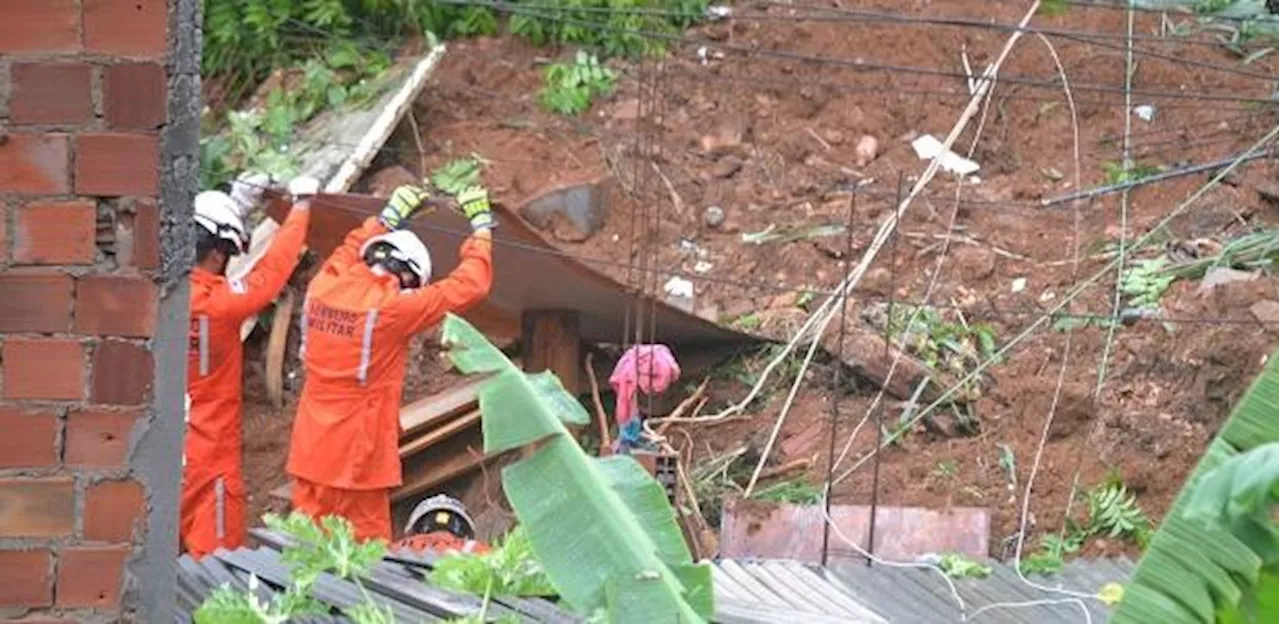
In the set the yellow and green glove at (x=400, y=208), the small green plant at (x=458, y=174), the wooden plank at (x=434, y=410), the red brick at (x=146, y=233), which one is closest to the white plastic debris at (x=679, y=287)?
the wooden plank at (x=434, y=410)

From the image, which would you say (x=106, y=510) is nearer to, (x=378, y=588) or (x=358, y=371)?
(x=378, y=588)

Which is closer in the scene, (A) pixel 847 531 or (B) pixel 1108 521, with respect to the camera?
(A) pixel 847 531

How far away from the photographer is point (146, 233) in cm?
498

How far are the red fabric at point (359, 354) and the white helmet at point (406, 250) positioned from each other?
0.06 meters

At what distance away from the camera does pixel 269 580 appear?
267 inches

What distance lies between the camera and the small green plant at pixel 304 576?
5605mm

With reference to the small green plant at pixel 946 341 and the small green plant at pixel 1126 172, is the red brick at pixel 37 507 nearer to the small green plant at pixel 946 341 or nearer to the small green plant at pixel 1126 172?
the small green plant at pixel 946 341

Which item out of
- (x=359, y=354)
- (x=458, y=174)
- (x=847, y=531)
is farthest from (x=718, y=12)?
(x=847, y=531)

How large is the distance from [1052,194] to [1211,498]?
10.2 metres

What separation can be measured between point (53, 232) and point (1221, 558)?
7.69ft

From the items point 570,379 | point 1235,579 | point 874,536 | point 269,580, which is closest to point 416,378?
point 570,379

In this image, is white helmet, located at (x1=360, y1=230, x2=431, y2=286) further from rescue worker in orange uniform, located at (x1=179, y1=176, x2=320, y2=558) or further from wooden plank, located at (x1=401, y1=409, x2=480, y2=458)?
wooden plank, located at (x1=401, y1=409, x2=480, y2=458)

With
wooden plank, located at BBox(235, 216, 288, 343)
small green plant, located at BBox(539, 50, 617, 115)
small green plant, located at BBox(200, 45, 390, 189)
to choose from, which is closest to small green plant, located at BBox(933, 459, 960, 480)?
wooden plank, located at BBox(235, 216, 288, 343)

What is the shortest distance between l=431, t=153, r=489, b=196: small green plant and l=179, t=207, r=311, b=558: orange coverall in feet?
9.75
